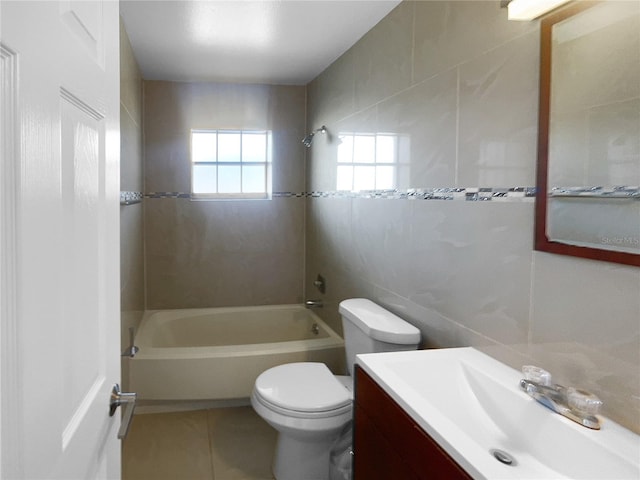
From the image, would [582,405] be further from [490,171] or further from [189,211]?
[189,211]

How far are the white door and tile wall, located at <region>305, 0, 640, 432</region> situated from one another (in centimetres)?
118

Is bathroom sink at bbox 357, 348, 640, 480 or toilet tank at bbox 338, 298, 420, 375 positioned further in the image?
toilet tank at bbox 338, 298, 420, 375

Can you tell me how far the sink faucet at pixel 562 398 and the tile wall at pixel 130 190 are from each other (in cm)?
207

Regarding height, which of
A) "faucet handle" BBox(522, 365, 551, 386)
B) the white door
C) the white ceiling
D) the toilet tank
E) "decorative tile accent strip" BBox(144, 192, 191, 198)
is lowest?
the toilet tank

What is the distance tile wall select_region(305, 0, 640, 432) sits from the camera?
4.11ft

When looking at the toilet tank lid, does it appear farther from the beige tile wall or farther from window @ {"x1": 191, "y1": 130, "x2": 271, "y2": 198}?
window @ {"x1": 191, "y1": 130, "x2": 271, "y2": 198}

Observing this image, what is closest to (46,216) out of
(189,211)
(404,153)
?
(404,153)

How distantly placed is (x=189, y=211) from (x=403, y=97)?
229 cm

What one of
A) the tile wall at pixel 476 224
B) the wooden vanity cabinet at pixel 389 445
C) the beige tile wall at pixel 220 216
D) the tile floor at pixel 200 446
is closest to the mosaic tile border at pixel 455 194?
the tile wall at pixel 476 224

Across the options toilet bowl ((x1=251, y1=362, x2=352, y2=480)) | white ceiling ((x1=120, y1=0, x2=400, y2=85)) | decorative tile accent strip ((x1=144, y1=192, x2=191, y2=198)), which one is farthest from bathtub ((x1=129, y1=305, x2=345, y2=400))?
white ceiling ((x1=120, y1=0, x2=400, y2=85))

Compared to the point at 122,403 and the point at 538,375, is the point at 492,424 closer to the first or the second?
the point at 538,375

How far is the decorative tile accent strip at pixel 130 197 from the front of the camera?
2.68 meters

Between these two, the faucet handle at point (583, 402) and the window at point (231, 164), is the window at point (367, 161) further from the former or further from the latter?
the faucet handle at point (583, 402)

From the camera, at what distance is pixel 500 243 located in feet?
5.30
